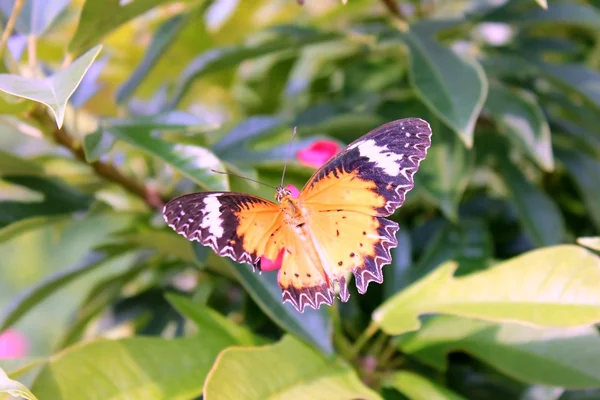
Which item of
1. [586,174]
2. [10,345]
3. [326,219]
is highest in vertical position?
[326,219]

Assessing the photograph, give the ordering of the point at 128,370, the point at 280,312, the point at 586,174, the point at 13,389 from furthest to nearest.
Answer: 1. the point at 586,174
2. the point at 280,312
3. the point at 128,370
4. the point at 13,389

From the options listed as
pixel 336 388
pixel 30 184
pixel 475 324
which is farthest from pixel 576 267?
pixel 30 184

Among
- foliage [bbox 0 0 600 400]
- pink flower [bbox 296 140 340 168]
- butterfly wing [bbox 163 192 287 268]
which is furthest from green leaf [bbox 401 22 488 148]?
butterfly wing [bbox 163 192 287 268]

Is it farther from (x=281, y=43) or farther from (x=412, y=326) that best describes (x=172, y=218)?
(x=281, y=43)

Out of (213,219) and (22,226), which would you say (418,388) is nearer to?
(213,219)

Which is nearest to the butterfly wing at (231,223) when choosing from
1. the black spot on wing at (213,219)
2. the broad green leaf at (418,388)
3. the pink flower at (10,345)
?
the black spot on wing at (213,219)

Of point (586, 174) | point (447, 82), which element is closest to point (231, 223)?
point (447, 82)
